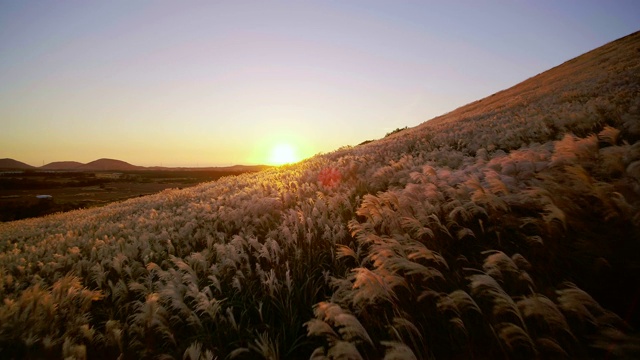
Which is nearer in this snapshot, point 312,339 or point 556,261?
point 556,261

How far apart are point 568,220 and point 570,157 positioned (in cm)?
103

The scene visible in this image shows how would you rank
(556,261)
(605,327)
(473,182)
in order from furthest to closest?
1. (473,182)
2. (556,261)
3. (605,327)

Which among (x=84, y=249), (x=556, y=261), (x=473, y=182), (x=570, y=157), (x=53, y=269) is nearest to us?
(x=556, y=261)

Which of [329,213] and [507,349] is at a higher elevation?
[329,213]

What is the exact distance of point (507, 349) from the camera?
7.40 ft

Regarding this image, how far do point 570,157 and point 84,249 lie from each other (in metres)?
10.4

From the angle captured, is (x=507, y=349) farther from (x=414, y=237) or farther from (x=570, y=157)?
(x=570, y=157)

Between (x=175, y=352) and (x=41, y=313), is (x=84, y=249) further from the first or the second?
(x=175, y=352)

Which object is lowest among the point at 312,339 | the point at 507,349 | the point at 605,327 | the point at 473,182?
the point at 312,339

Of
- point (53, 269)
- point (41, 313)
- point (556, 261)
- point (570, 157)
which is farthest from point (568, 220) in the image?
point (53, 269)

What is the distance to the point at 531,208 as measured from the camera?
12.0ft

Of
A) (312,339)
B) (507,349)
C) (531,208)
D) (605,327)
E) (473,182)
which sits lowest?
(312,339)

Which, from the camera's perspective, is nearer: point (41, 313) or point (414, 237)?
point (41, 313)

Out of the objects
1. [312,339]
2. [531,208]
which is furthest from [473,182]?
[312,339]
